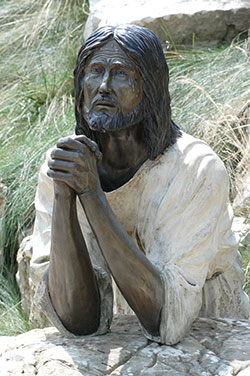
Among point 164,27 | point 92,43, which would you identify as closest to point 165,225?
point 92,43

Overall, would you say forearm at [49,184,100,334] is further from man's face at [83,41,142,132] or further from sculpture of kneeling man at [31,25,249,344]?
man's face at [83,41,142,132]

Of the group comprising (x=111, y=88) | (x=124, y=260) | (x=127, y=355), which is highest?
(x=111, y=88)

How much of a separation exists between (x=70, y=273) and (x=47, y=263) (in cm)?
20

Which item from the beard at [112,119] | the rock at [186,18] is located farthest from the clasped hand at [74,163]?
the rock at [186,18]

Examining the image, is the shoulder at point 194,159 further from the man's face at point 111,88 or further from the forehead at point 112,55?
the forehead at point 112,55

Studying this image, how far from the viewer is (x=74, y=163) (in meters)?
3.26

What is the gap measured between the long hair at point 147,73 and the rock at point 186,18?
3798mm

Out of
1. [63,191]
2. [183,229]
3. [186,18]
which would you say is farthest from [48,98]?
[63,191]

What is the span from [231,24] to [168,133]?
4.14m

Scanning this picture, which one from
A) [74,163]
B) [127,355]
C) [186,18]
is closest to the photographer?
[74,163]

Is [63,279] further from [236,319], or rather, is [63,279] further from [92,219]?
[236,319]

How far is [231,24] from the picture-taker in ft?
25.0

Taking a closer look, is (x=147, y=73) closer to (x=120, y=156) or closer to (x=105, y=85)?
(x=105, y=85)

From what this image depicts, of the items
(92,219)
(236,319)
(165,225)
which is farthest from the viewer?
(236,319)
